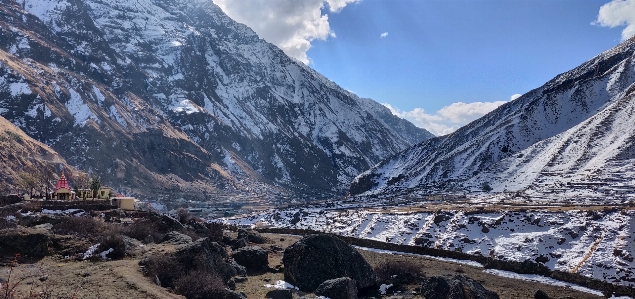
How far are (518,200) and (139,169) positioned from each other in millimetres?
143240

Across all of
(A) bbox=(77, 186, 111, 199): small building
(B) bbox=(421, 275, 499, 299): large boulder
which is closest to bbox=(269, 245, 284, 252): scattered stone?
(B) bbox=(421, 275, 499, 299): large boulder

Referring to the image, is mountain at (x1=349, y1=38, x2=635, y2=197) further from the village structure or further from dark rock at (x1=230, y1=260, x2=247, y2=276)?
the village structure

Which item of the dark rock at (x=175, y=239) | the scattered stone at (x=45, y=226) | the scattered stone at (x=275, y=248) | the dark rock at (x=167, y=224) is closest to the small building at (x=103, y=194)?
the dark rock at (x=167, y=224)

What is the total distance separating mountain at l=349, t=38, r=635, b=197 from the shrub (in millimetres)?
83718

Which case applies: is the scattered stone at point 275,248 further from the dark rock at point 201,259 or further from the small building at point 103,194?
the small building at point 103,194

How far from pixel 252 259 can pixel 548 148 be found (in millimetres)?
→ 116560

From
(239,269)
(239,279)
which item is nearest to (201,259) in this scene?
(239,279)

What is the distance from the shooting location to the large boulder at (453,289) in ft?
57.9

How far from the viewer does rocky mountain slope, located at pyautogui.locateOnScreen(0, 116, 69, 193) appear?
9788 cm

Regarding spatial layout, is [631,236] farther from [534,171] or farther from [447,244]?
[534,171]

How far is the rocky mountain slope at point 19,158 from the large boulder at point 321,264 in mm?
93502

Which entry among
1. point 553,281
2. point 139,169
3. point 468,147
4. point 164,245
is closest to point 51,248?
point 164,245

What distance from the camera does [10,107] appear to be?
14225 cm

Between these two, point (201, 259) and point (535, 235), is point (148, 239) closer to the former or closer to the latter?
point (201, 259)
